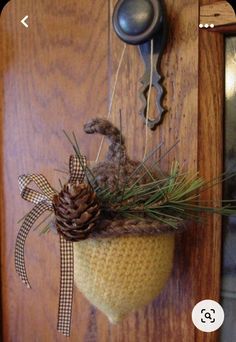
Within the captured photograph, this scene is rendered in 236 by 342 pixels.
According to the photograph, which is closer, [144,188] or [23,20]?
[144,188]

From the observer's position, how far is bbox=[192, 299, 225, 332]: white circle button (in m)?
0.49

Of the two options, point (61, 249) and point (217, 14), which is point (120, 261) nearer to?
point (61, 249)

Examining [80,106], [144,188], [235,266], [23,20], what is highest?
[23,20]

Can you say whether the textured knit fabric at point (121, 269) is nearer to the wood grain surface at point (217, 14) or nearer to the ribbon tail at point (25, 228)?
the ribbon tail at point (25, 228)

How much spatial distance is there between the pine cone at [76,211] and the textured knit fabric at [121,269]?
3 centimetres

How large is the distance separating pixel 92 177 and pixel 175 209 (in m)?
0.10

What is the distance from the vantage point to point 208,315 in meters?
0.50

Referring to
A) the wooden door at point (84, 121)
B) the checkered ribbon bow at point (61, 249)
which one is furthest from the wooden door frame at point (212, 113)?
the checkered ribbon bow at point (61, 249)

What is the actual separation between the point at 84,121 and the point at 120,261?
231mm

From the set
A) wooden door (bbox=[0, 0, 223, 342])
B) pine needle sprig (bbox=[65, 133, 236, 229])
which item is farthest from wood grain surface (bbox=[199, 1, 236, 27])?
pine needle sprig (bbox=[65, 133, 236, 229])

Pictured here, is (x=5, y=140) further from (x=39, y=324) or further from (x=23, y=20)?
(x=39, y=324)

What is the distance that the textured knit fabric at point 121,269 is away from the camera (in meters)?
0.40

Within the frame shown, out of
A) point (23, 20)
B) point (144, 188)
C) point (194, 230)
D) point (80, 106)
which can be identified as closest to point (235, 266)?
point (194, 230)

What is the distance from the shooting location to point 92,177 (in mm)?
425
